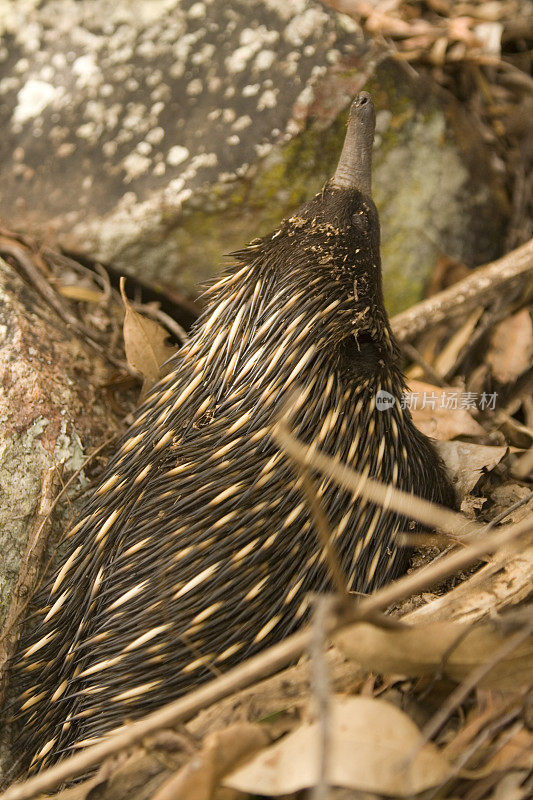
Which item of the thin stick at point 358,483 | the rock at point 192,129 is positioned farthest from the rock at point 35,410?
the thin stick at point 358,483

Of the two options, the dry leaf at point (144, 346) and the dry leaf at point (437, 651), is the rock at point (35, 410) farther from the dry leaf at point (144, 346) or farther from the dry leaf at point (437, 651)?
→ the dry leaf at point (437, 651)

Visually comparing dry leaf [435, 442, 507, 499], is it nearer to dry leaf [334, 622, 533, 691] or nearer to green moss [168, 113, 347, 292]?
dry leaf [334, 622, 533, 691]

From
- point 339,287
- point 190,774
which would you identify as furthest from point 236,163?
point 190,774

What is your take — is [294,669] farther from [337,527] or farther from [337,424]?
[337,424]

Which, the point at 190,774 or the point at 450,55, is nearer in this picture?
the point at 190,774

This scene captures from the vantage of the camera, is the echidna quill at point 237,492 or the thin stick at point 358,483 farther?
the thin stick at point 358,483

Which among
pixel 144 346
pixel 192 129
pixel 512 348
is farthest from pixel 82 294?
pixel 512 348
